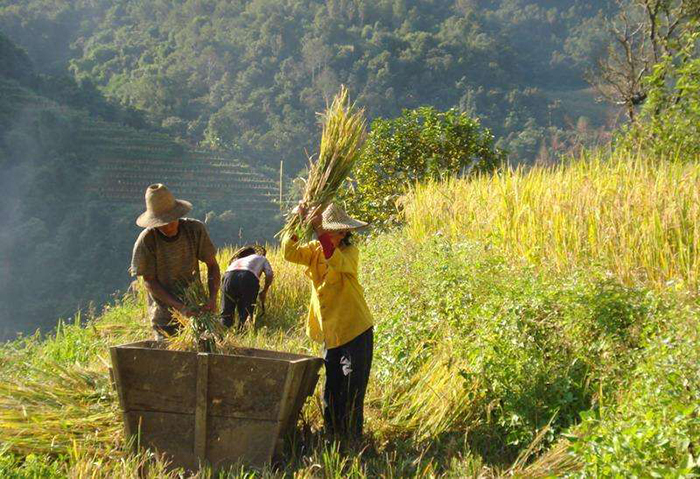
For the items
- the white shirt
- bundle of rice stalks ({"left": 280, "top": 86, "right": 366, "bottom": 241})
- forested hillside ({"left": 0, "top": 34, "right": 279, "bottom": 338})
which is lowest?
forested hillside ({"left": 0, "top": 34, "right": 279, "bottom": 338})

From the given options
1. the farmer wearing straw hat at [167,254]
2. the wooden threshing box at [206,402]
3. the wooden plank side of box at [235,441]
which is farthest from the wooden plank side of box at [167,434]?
the farmer wearing straw hat at [167,254]

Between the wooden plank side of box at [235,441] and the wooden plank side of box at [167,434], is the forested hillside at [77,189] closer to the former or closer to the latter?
the wooden plank side of box at [167,434]

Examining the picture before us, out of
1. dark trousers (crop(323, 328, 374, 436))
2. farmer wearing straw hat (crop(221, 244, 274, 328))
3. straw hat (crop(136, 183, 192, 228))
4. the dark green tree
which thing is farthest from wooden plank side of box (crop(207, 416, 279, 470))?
the dark green tree

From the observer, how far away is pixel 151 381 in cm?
458

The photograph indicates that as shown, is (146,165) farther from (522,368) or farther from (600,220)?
(522,368)

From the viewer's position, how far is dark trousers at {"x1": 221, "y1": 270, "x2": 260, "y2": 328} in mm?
8008

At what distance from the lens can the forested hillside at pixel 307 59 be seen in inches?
1564

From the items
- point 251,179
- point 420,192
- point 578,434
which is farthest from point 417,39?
point 578,434

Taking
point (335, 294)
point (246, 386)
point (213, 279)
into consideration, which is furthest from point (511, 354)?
point (213, 279)

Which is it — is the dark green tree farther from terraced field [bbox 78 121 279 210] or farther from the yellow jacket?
terraced field [bbox 78 121 279 210]

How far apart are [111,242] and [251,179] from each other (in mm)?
8062

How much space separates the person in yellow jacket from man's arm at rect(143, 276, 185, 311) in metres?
0.96

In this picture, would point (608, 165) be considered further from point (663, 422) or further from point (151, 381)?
point (151, 381)

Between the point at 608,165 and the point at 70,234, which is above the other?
the point at 608,165
